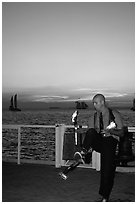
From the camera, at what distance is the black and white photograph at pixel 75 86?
466 centimetres

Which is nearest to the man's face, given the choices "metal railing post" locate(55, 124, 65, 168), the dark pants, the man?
the man

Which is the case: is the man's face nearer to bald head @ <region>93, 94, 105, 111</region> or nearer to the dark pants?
bald head @ <region>93, 94, 105, 111</region>

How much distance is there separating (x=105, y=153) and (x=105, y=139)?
6.4 inches

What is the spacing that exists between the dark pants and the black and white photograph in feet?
0.04

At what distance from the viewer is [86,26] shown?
951 centimetres

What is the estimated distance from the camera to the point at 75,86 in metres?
15.2

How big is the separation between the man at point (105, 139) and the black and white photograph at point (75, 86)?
0.01 metres

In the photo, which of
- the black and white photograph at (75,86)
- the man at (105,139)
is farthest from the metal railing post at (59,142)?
the man at (105,139)

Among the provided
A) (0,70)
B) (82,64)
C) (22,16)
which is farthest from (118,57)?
(0,70)

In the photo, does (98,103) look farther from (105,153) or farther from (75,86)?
(75,86)

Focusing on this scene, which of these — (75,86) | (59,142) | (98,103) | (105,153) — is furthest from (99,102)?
(75,86)

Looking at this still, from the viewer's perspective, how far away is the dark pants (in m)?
4.49

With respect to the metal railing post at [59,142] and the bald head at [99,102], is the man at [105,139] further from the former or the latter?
the metal railing post at [59,142]

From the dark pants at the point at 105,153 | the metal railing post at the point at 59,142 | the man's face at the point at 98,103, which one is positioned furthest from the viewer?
the metal railing post at the point at 59,142
